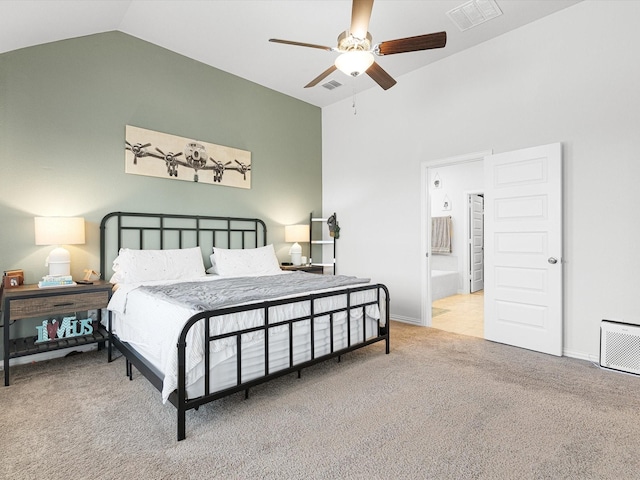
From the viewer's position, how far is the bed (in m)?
2.10

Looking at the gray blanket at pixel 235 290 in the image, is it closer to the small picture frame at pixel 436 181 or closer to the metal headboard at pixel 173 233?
the metal headboard at pixel 173 233

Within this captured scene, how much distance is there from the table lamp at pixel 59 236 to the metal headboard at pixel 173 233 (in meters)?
0.43

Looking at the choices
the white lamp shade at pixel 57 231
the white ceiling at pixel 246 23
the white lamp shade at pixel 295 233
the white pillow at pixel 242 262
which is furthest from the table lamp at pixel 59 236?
the white lamp shade at pixel 295 233

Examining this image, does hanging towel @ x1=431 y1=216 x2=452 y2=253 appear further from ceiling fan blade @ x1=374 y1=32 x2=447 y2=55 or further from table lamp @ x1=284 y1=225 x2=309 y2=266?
ceiling fan blade @ x1=374 y1=32 x2=447 y2=55

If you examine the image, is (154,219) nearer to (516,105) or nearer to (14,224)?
(14,224)

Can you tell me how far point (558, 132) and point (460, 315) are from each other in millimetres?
2836

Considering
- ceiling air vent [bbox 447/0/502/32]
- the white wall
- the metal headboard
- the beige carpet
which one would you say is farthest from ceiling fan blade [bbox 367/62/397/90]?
the metal headboard

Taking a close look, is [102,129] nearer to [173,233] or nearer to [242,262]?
[173,233]

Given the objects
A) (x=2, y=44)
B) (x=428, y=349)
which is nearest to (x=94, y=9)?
(x=2, y=44)

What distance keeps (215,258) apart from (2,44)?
2.69 meters

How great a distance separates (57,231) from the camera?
10.0 feet

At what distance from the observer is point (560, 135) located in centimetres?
340

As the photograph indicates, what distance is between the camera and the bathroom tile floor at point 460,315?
14.4 feet

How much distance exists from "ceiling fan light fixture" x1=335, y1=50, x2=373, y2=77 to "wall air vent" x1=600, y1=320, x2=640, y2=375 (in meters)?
3.10
